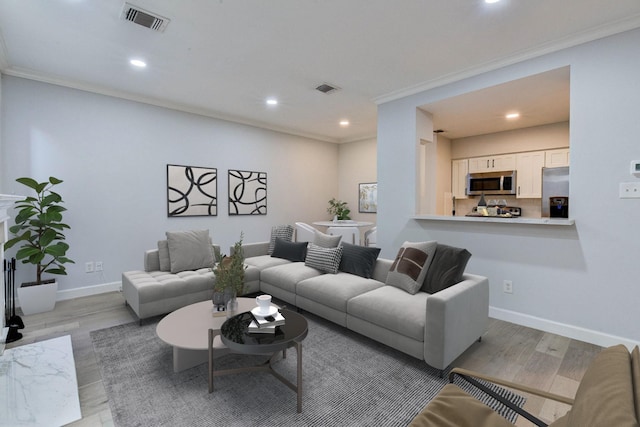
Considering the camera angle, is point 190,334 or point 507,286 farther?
point 507,286

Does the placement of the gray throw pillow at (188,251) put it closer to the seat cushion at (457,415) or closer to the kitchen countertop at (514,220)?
the kitchen countertop at (514,220)

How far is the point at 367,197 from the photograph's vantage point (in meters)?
6.45

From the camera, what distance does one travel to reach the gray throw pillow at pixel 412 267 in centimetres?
275

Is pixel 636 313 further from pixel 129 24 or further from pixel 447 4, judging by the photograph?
pixel 129 24

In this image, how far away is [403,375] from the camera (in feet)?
7.20

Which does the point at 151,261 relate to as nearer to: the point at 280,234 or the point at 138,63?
the point at 280,234

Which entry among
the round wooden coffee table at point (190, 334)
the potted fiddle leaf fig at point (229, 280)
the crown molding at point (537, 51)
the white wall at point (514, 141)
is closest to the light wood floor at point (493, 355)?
the round wooden coffee table at point (190, 334)

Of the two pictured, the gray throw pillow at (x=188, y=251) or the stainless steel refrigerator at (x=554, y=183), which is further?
the stainless steel refrigerator at (x=554, y=183)

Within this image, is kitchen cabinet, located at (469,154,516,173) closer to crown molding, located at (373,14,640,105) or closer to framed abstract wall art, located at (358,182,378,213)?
framed abstract wall art, located at (358,182,378,213)

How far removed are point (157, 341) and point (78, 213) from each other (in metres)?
2.31

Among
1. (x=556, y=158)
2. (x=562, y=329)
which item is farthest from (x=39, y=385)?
(x=556, y=158)

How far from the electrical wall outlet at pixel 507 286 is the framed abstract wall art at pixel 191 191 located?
4.22 m

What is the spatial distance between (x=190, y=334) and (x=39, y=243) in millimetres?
2518

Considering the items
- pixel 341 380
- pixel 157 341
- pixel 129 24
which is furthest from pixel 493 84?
pixel 157 341
